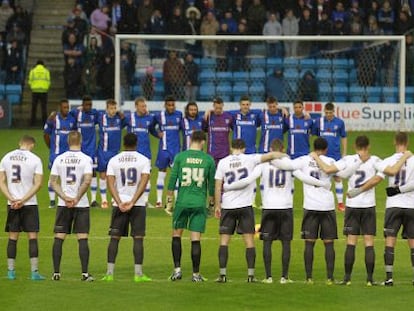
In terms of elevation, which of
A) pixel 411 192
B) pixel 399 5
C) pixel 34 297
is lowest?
pixel 34 297

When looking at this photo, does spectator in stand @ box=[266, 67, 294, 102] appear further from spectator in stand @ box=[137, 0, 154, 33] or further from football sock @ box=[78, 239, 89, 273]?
football sock @ box=[78, 239, 89, 273]

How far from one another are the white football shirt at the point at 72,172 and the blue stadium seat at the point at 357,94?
18885mm

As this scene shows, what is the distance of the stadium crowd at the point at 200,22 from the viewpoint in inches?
1575

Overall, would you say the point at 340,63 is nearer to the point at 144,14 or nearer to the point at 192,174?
the point at 144,14

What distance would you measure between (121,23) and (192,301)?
995 inches

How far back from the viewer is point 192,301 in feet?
56.9

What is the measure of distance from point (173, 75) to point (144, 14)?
21.7 ft

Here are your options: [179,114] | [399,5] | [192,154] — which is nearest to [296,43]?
[399,5]

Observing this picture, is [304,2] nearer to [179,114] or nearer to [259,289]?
[179,114]

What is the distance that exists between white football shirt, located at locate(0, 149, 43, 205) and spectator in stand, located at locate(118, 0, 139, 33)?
2296 centimetres

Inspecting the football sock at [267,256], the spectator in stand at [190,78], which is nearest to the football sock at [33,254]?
the football sock at [267,256]

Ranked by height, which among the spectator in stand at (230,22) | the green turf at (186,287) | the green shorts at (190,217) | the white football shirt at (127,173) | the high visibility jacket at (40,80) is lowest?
the green turf at (186,287)

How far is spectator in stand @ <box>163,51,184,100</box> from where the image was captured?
118ft

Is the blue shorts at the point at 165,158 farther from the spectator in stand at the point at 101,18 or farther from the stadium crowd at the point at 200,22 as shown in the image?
the spectator in stand at the point at 101,18
